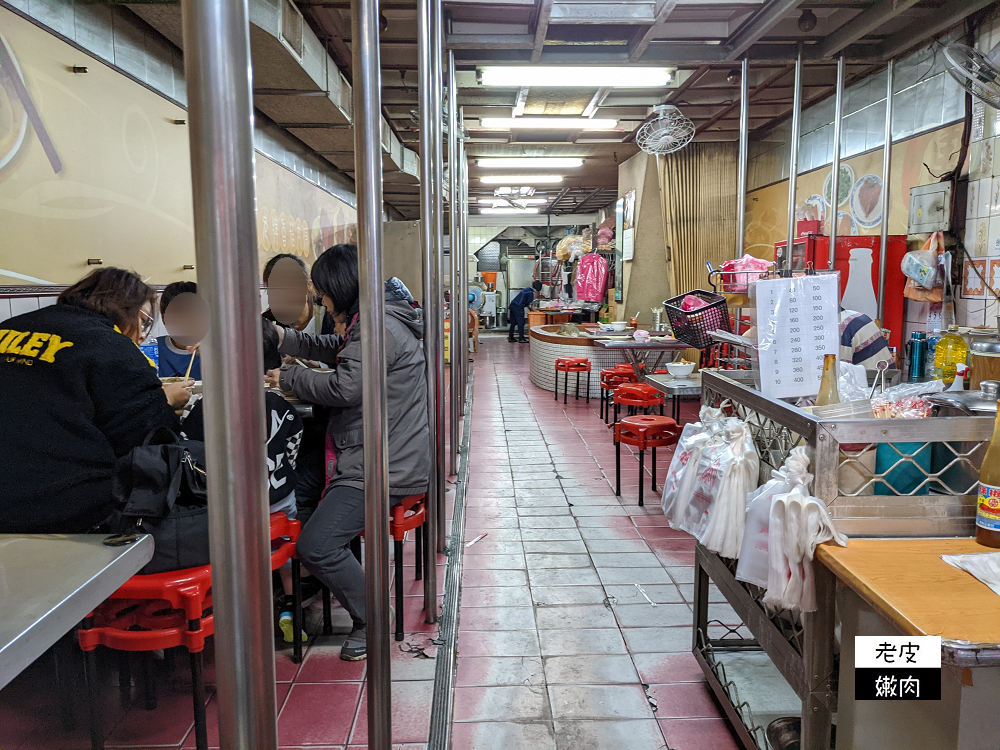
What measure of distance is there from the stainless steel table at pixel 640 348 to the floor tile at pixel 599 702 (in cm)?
480

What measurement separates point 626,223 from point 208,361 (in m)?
10.9

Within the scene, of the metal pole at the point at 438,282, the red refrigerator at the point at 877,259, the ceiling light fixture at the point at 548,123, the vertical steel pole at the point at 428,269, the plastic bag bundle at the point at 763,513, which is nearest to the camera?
the plastic bag bundle at the point at 763,513

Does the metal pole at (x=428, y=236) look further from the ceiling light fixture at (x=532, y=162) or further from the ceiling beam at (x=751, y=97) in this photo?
the ceiling light fixture at (x=532, y=162)

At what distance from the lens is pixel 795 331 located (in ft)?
6.37

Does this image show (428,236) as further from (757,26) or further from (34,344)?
(757,26)

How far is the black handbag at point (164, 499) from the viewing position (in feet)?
6.09

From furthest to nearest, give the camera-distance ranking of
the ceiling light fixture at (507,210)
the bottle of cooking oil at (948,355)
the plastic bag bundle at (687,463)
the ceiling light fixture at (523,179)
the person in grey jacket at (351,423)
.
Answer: the ceiling light fixture at (507,210)
the ceiling light fixture at (523,179)
the person in grey jacket at (351,423)
the bottle of cooking oil at (948,355)
the plastic bag bundle at (687,463)

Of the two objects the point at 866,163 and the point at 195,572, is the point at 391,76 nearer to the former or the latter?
the point at 866,163

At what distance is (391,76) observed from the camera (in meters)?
6.98

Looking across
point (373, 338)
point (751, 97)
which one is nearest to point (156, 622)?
point (373, 338)

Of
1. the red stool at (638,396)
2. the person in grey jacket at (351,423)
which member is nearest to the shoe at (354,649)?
the person in grey jacket at (351,423)

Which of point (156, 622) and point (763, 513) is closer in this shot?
point (763, 513)

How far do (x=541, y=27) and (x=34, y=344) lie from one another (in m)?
4.51

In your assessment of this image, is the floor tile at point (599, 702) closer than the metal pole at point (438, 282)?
Yes
